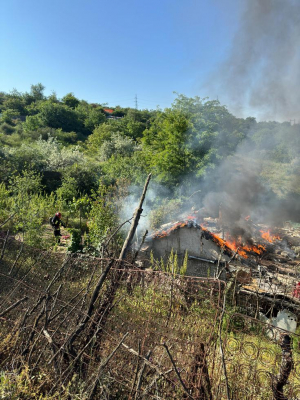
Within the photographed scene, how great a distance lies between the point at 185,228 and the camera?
9.53m

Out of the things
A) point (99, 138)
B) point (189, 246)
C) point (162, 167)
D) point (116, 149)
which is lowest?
point (189, 246)

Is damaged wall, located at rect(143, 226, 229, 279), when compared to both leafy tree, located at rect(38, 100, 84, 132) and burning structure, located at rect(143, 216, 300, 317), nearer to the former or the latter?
burning structure, located at rect(143, 216, 300, 317)

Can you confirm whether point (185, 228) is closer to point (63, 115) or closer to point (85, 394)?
point (85, 394)

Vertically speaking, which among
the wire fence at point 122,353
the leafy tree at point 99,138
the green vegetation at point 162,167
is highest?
the leafy tree at point 99,138

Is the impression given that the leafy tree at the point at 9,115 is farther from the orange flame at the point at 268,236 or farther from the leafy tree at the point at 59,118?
the orange flame at the point at 268,236

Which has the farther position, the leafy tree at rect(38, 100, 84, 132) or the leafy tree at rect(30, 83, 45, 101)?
the leafy tree at rect(30, 83, 45, 101)

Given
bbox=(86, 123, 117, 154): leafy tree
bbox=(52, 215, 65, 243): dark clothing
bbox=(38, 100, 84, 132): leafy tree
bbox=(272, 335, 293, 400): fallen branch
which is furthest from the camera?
bbox=(38, 100, 84, 132): leafy tree

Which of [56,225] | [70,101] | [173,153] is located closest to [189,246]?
[56,225]

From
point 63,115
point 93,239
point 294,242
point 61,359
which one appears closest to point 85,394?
point 61,359

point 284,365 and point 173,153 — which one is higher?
point 173,153

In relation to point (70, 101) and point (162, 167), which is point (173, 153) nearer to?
point (162, 167)

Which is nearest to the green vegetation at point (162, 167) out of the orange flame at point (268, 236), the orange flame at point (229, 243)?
the orange flame at point (229, 243)

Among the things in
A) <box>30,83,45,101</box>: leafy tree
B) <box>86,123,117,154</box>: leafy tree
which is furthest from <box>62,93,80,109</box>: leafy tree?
<box>86,123,117,154</box>: leafy tree

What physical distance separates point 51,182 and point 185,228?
46.5 feet
